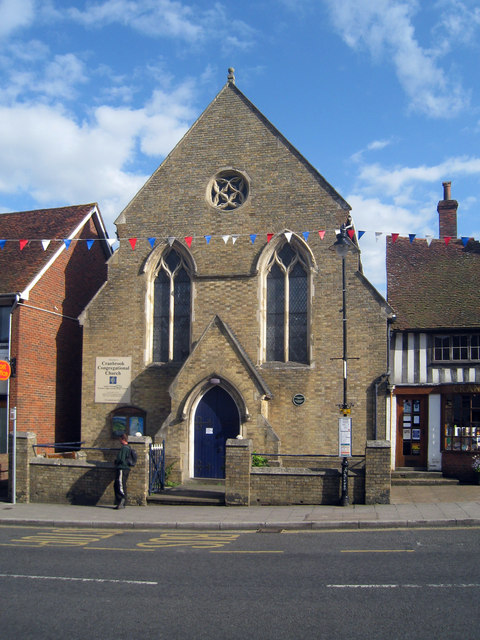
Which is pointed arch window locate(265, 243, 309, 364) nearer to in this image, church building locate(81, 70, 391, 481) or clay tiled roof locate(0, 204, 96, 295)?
church building locate(81, 70, 391, 481)

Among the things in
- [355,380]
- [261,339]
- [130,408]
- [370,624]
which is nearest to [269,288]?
[261,339]

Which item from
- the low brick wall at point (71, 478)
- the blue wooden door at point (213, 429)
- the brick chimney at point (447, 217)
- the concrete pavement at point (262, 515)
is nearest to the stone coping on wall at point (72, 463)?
the low brick wall at point (71, 478)

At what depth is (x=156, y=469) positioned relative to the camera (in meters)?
17.8

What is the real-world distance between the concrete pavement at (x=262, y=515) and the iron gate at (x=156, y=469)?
994 mm

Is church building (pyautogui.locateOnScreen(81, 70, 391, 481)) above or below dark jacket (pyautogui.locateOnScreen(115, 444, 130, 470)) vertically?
above

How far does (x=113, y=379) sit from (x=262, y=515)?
846 centimetres

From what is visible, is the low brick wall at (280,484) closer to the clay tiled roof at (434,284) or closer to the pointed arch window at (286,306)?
the pointed arch window at (286,306)

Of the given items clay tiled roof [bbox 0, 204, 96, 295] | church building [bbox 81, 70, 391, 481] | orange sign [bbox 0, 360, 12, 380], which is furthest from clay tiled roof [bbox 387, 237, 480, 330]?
orange sign [bbox 0, 360, 12, 380]

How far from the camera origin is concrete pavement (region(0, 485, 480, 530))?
43.9 ft

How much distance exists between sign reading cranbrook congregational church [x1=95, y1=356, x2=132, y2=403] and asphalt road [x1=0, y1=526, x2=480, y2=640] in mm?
8708

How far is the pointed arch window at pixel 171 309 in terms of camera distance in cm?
2131

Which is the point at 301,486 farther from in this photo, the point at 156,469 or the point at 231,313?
the point at 231,313

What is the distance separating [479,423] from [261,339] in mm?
6920

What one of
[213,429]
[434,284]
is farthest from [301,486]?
[434,284]
